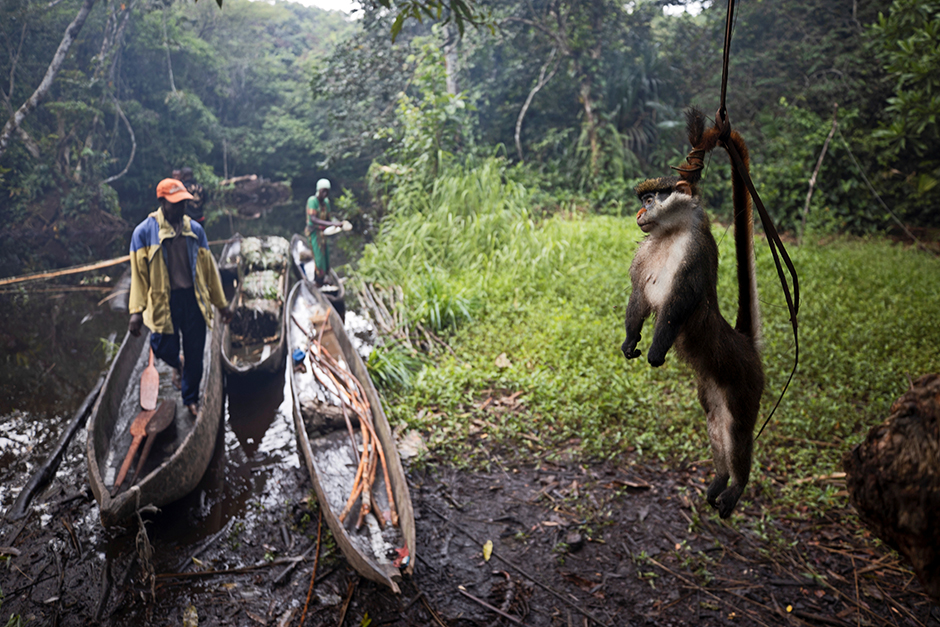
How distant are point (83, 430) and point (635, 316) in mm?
4677

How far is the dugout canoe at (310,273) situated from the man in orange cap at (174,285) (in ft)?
7.47

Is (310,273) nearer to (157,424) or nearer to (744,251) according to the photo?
(157,424)

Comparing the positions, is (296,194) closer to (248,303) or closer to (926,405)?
(248,303)

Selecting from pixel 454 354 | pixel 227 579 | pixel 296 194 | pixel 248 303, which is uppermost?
pixel 296 194

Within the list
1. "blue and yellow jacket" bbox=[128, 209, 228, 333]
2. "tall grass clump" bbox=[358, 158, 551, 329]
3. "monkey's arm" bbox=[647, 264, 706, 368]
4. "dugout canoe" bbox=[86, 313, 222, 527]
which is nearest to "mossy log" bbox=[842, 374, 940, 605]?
"monkey's arm" bbox=[647, 264, 706, 368]

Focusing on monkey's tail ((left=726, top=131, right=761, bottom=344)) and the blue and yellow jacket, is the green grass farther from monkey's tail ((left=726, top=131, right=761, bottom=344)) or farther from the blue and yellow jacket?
monkey's tail ((left=726, top=131, right=761, bottom=344))

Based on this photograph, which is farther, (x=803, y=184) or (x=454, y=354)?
(x=803, y=184)

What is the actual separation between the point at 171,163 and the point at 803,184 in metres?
A: 8.18

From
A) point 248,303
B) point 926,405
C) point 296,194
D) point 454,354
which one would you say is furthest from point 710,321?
point 296,194

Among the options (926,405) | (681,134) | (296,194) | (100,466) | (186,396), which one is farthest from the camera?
(681,134)

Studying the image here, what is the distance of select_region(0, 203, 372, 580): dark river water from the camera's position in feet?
11.5

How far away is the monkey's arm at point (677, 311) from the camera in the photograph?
39.0 inches

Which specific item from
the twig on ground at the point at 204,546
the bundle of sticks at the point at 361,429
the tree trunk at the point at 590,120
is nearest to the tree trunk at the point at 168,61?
the bundle of sticks at the point at 361,429

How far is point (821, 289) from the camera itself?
5262 millimetres
